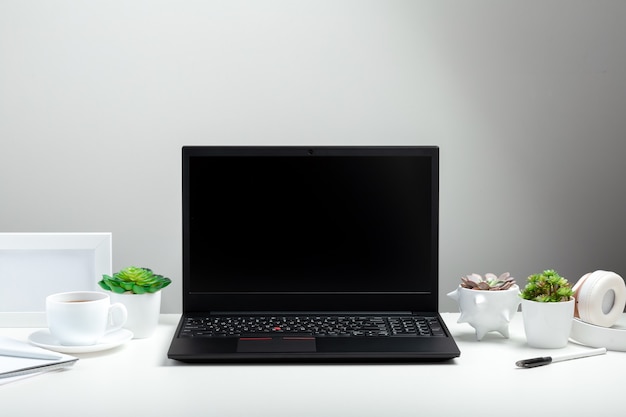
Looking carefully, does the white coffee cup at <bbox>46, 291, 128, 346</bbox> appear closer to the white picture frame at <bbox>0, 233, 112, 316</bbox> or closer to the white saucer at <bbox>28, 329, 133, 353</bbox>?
the white saucer at <bbox>28, 329, 133, 353</bbox>

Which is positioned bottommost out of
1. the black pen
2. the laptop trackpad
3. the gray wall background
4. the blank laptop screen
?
the black pen

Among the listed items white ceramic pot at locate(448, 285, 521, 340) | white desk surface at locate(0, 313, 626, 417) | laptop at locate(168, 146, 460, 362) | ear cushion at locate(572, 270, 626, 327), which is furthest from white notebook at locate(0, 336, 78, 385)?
ear cushion at locate(572, 270, 626, 327)

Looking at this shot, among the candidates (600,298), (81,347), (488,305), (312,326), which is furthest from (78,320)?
Result: (600,298)

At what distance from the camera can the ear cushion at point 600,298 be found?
1.26 meters

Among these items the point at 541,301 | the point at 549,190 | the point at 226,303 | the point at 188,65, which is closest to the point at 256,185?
the point at 226,303

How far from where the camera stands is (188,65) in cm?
162

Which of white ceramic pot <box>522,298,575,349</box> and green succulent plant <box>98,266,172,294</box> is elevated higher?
green succulent plant <box>98,266,172,294</box>

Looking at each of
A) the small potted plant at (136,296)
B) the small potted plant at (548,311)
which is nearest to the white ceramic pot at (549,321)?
the small potted plant at (548,311)

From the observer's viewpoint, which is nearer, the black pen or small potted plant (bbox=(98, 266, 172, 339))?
the black pen

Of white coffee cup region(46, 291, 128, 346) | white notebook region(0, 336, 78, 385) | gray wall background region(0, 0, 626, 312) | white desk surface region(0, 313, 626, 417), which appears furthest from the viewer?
gray wall background region(0, 0, 626, 312)

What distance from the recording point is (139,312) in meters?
1.30

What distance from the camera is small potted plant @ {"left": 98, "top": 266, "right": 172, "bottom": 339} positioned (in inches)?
51.0

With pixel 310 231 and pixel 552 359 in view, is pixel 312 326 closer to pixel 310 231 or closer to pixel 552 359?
pixel 310 231

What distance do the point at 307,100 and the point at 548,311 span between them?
0.71 metres
